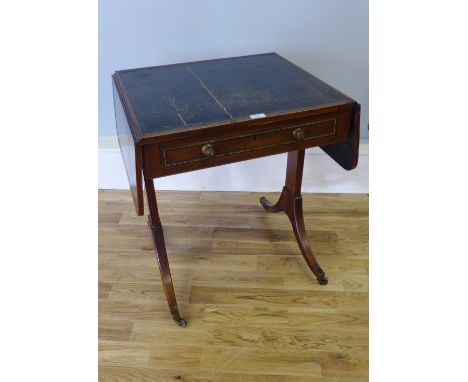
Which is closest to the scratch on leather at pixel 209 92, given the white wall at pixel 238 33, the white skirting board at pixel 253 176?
the white wall at pixel 238 33

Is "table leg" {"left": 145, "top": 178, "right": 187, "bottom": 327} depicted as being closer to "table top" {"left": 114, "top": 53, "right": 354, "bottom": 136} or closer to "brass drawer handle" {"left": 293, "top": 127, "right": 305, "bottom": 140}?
"table top" {"left": 114, "top": 53, "right": 354, "bottom": 136}

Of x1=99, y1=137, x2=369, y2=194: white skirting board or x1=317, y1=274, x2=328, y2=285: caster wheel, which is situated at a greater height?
x1=99, y1=137, x2=369, y2=194: white skirting board

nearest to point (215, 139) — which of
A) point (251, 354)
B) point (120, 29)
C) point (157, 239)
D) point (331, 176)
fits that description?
point (157, 239)

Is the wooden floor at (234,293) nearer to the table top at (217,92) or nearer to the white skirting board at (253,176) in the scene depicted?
the white skirting board at (253,176)

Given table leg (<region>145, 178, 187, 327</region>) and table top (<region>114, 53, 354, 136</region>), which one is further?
table leg (<region>145, 178, 187, 327</region>)

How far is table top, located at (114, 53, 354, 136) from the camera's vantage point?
1229 mm

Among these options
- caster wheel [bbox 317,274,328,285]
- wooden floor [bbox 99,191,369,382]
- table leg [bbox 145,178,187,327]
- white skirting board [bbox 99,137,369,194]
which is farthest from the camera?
white skirting board [bbox 99,137,369,194]

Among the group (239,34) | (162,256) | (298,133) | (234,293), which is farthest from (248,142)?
(239,34)

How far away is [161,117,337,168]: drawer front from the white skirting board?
0.82m

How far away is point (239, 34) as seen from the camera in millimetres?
1881

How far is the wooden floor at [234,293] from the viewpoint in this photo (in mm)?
1426

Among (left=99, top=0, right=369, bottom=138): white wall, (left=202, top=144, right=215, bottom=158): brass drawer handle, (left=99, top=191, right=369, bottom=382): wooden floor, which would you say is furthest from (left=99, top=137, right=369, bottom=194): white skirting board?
(left=202, top=144, right=215, bottom=158): brass drawer handle

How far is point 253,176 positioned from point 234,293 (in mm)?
706

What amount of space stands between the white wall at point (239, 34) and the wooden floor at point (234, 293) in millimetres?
579
